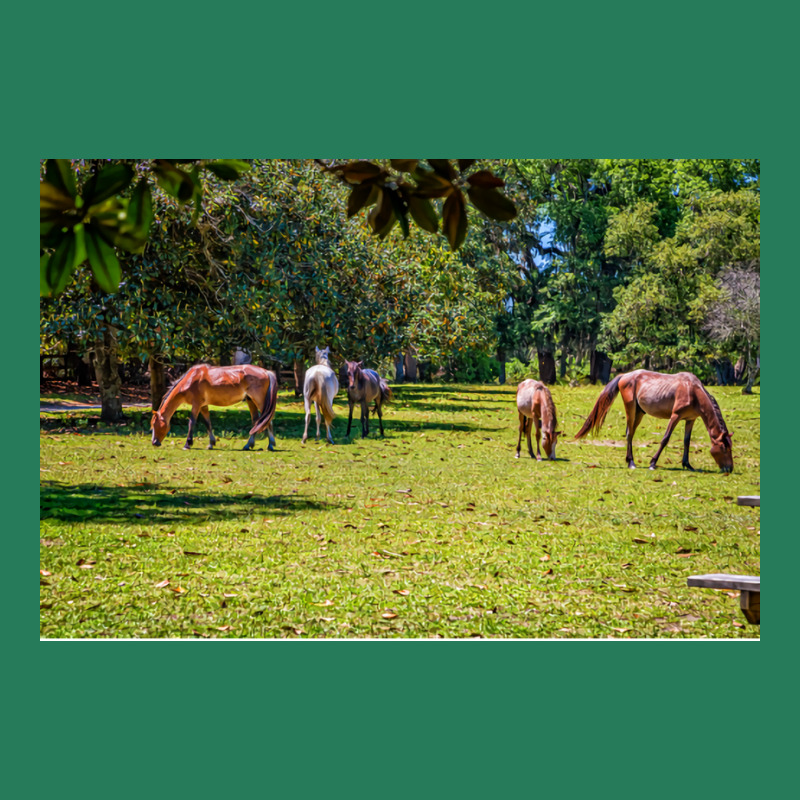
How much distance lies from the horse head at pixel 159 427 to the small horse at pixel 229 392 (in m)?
0.17

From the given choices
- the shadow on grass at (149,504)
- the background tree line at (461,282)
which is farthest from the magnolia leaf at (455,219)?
the shadow on grass at (149,504)

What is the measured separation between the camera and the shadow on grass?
19.5ft

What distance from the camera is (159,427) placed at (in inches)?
316

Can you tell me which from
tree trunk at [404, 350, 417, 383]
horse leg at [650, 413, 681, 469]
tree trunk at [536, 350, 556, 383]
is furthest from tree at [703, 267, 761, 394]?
tree trunk at [404, 350, 417, 383]

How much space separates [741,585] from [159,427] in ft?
17.9

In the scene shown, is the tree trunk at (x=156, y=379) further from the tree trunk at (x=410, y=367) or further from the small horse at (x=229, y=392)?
the tree trunk at (x=410, y=367)

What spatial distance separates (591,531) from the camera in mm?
5867

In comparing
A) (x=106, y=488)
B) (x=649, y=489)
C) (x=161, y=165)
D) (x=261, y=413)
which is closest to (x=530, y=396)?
(x=649, y=489)

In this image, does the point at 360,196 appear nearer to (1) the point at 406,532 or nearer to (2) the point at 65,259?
(2) the point at 65,259

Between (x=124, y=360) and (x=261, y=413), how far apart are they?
5.59 feet

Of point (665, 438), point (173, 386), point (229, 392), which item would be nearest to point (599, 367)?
point (665, 438)

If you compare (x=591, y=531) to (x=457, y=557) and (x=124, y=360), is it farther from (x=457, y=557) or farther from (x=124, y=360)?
(x=124, y=360)

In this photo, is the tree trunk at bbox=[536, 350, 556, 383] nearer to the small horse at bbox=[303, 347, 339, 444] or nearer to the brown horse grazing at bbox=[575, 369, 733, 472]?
the brown horse grazing at bbox=[575, 369, 733, 472]

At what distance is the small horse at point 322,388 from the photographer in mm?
9219
